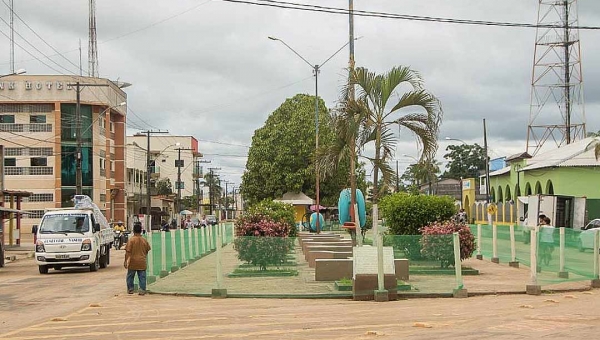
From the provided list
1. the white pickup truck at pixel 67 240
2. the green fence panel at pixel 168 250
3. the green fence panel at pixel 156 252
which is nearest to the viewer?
the green fence panel at pixel 156 252

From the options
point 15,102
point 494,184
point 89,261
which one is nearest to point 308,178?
point 494,184

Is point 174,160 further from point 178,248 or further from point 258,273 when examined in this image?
point 258,273

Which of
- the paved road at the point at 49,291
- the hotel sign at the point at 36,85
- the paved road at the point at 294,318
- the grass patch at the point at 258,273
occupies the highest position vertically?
the hotel sign at the point at 36,85

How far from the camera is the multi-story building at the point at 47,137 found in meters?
69.4

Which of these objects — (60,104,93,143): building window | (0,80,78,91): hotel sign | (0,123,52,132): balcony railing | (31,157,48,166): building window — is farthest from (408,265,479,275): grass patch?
(31,157,48,166): building window

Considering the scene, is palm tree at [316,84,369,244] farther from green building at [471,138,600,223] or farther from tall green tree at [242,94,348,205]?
tall green tree at [242,94,348,205]

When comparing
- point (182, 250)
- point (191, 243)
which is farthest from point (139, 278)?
point (191, 243)

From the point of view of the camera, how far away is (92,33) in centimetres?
6862

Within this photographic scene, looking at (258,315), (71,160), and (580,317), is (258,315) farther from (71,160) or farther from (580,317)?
(71,160)

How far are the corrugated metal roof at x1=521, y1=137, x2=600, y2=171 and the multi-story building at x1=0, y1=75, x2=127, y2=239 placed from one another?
114ft

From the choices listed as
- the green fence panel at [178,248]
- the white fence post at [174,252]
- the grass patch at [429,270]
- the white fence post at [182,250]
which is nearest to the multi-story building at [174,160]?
the white fence post at [182,250]

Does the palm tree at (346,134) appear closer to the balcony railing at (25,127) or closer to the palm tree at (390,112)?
the palm tree at (390,112)

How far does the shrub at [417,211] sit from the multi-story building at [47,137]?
47.5m

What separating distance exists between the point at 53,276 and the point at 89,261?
1471 mm
